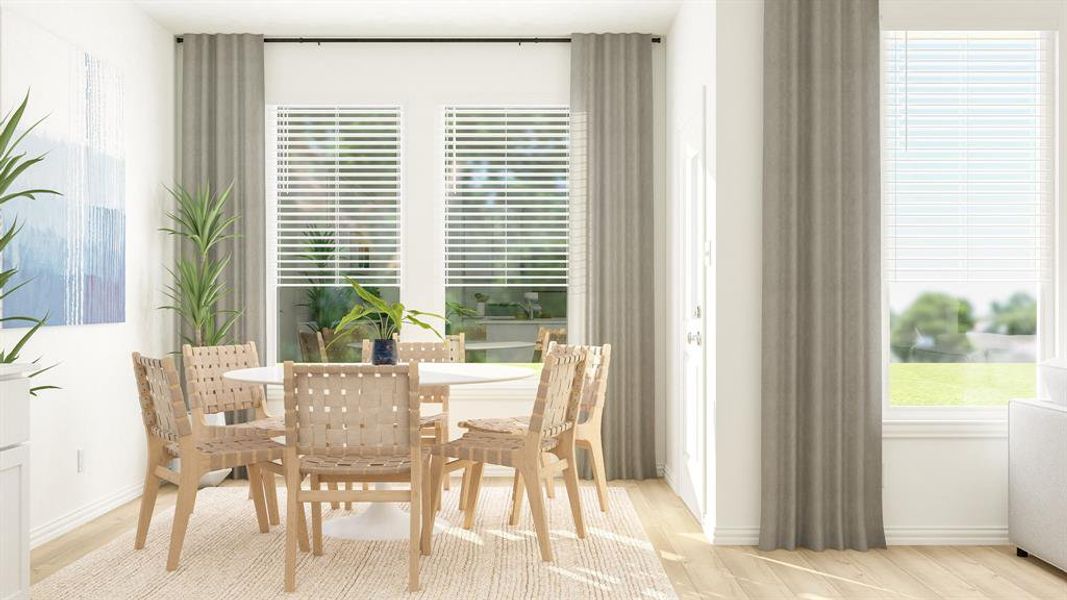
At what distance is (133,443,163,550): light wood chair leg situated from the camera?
382cm

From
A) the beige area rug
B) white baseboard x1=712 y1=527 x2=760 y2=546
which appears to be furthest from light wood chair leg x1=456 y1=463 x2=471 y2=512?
white baseboard x1=712 y1=527 x2=760 y2=546

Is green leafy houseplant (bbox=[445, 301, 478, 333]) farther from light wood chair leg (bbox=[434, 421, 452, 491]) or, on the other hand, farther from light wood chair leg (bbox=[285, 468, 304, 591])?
light wood chair leg (bbox=[285, 468, 304, 591])

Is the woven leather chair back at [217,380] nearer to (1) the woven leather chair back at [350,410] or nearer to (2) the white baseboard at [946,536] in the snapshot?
(1) the woven leather chair back at [350,410]

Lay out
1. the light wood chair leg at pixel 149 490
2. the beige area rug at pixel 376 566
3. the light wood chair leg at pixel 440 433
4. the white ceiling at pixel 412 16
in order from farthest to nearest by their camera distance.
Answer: the white ceiling at pixel 412 16 < the light wood chair leg at pixel 440 433 < the light wood chair leg at pixel 149 490 < the beige area rug at pixel 376 566

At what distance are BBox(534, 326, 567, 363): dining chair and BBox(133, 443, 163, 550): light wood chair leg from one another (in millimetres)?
2668

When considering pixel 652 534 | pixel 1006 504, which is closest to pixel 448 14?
pixel 652 534

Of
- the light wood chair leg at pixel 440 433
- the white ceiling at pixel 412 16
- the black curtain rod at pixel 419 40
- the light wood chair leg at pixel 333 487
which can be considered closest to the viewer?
the light wood chair leg at pixel 333 487

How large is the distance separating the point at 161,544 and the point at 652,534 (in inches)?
90.8

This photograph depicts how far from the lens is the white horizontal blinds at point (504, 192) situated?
586 cm

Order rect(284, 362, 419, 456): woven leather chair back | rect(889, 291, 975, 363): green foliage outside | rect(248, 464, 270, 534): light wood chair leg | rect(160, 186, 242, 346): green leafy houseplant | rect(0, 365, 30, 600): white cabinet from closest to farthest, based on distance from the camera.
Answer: rect(0, 365, 30, 600): white cabinet < rect(284, 362, 419, 456): woven leather chair back < rect(248, 464, 270, 534): light wood chair leg < rect(889, 291, 975, 363): green foliage outside < rect(160, 186, 242, 346): green leafy houseplant

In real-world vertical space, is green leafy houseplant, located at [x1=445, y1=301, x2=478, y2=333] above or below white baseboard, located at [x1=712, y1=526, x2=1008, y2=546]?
above

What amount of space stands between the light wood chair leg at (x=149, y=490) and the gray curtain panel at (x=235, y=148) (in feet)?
6.30

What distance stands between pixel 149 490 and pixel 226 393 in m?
0.95

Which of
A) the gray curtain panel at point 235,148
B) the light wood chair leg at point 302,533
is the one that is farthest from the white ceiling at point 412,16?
the light wood chair leg at point 302,533
